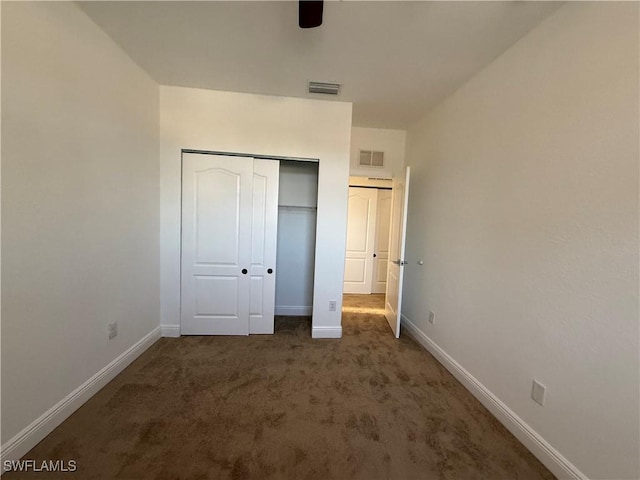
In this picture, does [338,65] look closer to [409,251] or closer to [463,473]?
[409,251]

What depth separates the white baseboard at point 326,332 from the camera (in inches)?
124

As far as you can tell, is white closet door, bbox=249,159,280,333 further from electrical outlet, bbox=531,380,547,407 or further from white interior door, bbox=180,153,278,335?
electrical outlet, bbox=531,380,547,407

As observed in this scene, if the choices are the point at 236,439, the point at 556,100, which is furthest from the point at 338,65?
the point at 236,439

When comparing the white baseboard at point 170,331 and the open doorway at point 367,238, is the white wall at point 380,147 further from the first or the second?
the white baseboard at point 170,331

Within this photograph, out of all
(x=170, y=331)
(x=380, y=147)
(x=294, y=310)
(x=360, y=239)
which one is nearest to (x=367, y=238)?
(x=360, y=239)

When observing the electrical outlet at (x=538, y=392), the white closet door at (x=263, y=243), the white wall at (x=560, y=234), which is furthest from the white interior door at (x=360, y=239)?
the electrical outlet at (x=538, y=392)

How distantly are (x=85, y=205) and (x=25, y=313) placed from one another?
741 mm

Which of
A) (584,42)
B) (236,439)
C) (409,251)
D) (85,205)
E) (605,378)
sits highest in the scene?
(584,42)

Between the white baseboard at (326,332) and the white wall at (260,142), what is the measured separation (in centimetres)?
9

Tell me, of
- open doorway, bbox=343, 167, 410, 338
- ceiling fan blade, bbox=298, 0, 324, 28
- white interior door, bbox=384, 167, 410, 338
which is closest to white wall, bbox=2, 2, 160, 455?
ceiling fan blade, bbox=298, 0, 324, 28

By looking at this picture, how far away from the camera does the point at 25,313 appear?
4.80 ft

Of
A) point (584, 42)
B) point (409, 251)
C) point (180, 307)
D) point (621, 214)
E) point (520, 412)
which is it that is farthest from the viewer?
point (409, 251)

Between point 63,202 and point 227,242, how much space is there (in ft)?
4.84

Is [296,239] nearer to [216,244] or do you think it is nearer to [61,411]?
[216,244]
